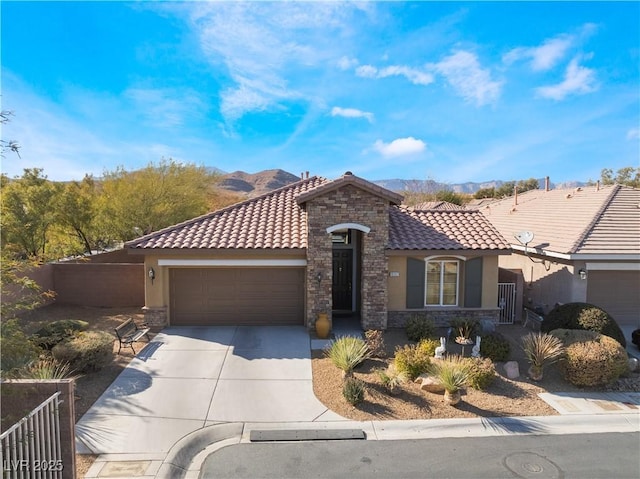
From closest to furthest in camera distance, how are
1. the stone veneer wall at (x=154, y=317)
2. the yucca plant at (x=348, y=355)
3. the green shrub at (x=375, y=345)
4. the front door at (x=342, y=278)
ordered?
1. the yucca plant at (x=348, y=355)
2. the green shrub at (x=375, y=345)
3. the stone veneer wall at (x=154, y=317)
4. the front door at (x=342, y=278)

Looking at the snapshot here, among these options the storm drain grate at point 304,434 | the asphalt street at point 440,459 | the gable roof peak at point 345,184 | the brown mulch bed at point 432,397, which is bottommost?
the asphalt street at point 440,459

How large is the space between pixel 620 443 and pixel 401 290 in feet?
25.1

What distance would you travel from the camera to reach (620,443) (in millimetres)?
7742

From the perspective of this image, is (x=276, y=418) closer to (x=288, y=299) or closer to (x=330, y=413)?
(x=330, y=413)

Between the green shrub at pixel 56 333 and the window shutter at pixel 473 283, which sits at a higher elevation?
the window shutter at pixel 473 283

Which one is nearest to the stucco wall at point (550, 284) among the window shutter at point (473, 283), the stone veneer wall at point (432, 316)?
the stone veneer wall at point (432, 316)

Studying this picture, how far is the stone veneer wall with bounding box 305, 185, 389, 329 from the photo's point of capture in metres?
13.6

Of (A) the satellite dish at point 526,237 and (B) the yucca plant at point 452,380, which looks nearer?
(B) the yucca plant at point 452,380

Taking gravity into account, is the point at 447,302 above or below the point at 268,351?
above

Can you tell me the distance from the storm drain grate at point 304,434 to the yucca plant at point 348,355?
6.89 feet

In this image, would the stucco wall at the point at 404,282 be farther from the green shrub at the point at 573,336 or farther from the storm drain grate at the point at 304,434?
the storm drain grate at the point at 304,434

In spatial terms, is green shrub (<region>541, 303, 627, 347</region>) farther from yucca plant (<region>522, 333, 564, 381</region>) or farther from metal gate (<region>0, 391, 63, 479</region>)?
metal gate (<region>0, 391, 63, 479</region>)

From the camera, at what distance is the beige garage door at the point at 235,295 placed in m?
14.5

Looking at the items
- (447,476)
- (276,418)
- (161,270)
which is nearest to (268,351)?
(276,418)
